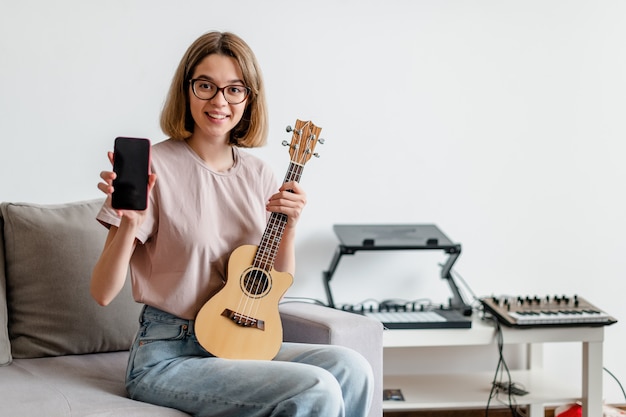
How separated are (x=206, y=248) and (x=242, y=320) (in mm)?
181

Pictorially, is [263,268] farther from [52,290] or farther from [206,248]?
[52,290]

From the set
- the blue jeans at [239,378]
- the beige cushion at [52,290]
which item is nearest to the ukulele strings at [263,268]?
the blue jeans at [239,378]

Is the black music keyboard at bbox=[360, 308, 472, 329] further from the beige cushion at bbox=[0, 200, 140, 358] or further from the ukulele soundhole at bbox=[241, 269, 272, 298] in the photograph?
the beige cushion at bbox=[0, 200, 140, 358]

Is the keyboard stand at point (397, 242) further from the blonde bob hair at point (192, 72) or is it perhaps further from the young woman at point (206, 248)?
the blonde bob hair at point (192, 72)

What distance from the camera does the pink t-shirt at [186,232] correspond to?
1.80m

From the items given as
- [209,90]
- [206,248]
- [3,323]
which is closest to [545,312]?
[206,248]

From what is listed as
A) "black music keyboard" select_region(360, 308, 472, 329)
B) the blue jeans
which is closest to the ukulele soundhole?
the blue jeans

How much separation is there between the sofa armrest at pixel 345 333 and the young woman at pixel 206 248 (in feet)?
0.40

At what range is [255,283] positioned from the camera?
1876 mm

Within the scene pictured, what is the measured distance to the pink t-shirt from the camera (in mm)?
1805

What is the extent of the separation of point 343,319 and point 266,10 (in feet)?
3.90

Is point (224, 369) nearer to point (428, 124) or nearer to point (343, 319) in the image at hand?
point (343, 319)

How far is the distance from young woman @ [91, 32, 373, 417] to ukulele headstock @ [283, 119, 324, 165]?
0.08 metres

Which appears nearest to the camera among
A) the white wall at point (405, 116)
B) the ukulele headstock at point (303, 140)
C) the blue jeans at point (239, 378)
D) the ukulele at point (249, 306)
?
the blue jeans at point (239, 378)
